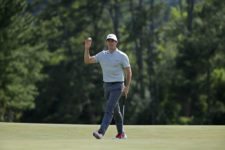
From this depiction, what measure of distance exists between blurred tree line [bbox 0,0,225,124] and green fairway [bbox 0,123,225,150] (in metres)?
37.0

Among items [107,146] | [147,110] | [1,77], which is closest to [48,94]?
[147,110]

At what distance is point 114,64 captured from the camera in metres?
14.4

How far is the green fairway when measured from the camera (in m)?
12.2

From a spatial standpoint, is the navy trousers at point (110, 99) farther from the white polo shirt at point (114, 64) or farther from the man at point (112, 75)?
the white polo shirt at point (114, 64)

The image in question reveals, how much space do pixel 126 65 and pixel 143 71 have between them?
6075 centimetres

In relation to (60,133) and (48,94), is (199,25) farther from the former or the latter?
(60,133)

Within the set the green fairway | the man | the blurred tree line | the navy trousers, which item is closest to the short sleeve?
the man

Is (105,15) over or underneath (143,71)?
over

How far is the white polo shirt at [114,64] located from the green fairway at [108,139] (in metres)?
1.13

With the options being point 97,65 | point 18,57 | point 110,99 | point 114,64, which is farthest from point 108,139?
point 97,65

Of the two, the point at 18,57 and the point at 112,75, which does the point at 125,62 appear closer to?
the point at 112,75

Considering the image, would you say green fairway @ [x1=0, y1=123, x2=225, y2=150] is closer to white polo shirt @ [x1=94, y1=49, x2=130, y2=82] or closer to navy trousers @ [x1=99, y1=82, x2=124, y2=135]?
navy trousers @ [x1=99, y1=82, x2=124, y2=135]

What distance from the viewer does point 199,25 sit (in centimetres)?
6825

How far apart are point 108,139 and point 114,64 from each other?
4.44ft
